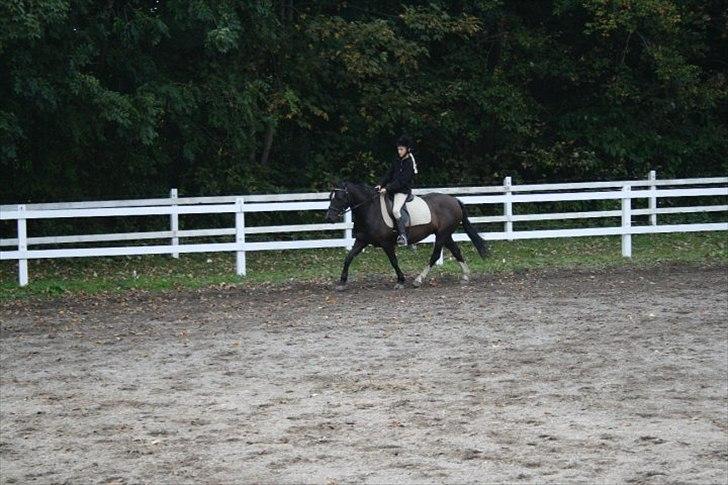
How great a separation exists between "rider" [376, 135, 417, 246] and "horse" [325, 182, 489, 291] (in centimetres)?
17

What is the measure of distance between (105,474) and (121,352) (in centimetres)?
455

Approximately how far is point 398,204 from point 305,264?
4.26 metres

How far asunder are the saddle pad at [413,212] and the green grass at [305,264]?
1416 millimetres

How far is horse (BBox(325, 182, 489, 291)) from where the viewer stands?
1678 cm

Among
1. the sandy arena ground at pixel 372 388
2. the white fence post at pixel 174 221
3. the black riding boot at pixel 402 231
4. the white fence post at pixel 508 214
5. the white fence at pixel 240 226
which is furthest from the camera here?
the white fence post at pixel 508 214

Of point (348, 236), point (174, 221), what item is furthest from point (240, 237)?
point (348, 236)

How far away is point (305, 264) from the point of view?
20.8m

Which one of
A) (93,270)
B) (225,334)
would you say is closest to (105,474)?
(225,334)

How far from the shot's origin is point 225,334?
12984mm

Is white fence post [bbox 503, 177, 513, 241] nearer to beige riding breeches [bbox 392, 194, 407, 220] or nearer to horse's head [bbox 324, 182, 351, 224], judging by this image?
beige riding breeches [bbox 392, 194, 407, 220]

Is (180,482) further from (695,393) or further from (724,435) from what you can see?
(695,393)

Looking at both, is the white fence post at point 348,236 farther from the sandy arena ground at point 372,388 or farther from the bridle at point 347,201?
the sandy arena ground at point 372,388

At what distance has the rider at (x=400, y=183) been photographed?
16875mm

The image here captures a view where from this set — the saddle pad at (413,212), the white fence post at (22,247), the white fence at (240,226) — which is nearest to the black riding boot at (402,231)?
the saddle pad at (413,212)
